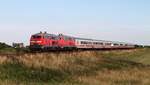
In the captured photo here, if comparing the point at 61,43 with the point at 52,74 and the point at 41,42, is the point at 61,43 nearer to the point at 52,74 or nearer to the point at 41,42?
the point at 41,42

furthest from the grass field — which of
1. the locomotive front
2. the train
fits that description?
the train

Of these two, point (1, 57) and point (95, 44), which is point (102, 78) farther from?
point (95, 44)

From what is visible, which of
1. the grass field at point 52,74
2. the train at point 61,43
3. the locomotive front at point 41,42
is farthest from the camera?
the train at point 61,43

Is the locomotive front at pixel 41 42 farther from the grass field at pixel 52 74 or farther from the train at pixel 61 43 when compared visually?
the grass field at pixel 52 74

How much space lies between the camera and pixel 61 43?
57.3 m

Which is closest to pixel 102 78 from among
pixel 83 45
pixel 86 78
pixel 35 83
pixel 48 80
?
pixel 86 78

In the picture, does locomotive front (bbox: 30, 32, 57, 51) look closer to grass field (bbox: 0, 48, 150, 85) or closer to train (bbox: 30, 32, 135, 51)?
train (bbox: 30, 32, 135, 51)

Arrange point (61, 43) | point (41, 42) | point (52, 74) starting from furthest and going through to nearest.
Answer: point (61, 43) < point (41, 42) < point (52, 74)

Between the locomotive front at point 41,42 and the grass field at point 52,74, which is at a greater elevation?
the locomotive front at point 41,42

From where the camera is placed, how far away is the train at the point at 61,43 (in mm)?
50344

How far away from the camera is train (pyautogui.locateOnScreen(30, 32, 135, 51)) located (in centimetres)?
5034

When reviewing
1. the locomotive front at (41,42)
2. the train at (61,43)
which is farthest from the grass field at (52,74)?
the train at (61,43)

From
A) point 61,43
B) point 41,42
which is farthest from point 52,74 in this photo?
point 61,43

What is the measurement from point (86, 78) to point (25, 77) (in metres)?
4.00
